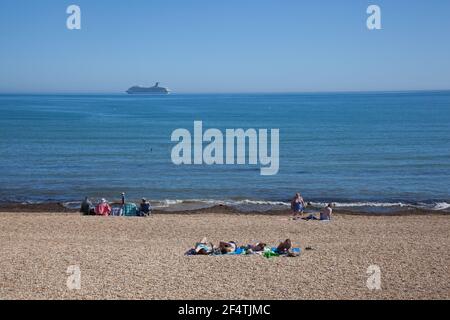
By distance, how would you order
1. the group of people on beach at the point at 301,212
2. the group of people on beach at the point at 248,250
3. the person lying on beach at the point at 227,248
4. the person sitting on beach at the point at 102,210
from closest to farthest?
the group of people on beach at the point at 248,250 → the person lying on beach at the point at 227,248 → the group of people on beach at the point at 301,212 → the person sitting on beach at the point at 102,210

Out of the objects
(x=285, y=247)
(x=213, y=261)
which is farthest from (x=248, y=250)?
(x=213, y=261)

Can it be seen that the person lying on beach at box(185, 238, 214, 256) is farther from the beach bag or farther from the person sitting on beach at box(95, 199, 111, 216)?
the person sitting on beach at box(95, 199, 111, 216)

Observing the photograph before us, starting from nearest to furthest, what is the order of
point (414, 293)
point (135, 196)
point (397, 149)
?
point (414, 293) → point (135, 196) → point (397, 149)

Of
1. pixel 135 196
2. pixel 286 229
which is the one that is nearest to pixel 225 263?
pixel 286 229

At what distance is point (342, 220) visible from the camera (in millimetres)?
23000

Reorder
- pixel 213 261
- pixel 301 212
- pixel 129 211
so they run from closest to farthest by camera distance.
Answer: pixel 213 261
pixel 129 211
pixel 301 212

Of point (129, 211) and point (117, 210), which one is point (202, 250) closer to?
point (129, 211)

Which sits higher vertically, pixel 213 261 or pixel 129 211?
pixel 213 261

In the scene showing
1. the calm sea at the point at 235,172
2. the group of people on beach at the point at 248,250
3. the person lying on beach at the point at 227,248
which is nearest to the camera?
the group of people on beach at the point at 248,250

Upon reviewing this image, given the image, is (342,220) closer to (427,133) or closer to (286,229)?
(286,229)

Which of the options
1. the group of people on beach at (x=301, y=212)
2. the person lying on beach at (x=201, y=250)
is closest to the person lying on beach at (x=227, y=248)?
the person lying on beach at (x=201, y=250)

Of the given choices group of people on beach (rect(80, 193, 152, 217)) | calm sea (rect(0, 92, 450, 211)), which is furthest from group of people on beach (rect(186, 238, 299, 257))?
calm sea (rect(0, 92, 450, 211))

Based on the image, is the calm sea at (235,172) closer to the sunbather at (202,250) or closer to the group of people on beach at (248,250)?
the group of people on beach at (248,250)
